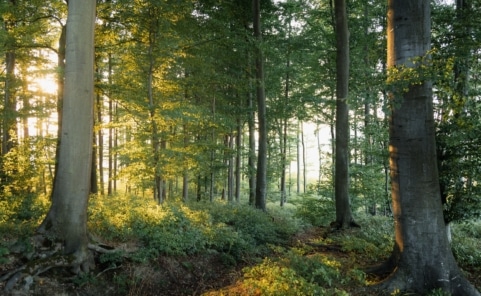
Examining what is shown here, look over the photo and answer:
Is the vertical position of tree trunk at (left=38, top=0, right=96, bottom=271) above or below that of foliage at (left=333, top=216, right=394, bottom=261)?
above

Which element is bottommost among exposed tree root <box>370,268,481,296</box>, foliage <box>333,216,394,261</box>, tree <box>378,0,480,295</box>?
foliage <box>333,216,394,261</box>

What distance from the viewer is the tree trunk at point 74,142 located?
5.14 meters

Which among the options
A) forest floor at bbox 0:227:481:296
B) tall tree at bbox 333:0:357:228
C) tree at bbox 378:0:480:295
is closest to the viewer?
tree at bbox 378:0:480:295

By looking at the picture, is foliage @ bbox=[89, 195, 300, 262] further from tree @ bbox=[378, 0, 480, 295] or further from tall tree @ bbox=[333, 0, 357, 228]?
tree @ bbox=[378, 0, 480, 295]

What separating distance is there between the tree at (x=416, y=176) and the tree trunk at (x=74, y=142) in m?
5.08

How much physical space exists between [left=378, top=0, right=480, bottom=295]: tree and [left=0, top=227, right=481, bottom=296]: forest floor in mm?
779

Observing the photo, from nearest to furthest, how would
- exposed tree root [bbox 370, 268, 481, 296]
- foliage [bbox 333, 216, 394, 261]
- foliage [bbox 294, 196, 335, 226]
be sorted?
exposed tree root [bbox 370, 268, 481, 296]
foliage [bbox 333, 216, 394, 261]
foliage [bbox 294, 196, 335, 226]

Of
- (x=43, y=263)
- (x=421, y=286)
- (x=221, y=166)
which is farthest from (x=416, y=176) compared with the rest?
(x=221, y=166)

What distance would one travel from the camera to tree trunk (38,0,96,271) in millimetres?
5141

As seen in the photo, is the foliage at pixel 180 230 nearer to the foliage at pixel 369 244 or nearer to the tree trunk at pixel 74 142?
the tree trunk at pixel 74 142

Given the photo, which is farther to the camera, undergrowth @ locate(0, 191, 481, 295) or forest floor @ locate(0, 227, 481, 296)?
forest floor @ locate(0, 227, 481, 296)

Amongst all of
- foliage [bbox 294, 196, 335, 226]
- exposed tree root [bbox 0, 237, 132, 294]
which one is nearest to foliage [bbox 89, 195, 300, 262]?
exposed tree root [bbox 0, 237, 132, 294]

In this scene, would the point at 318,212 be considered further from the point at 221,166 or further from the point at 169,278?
the point at 169,278

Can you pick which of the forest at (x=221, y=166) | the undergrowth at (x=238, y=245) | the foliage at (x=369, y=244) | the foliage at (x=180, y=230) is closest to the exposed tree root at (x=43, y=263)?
the forest at (x=221, y=166)
